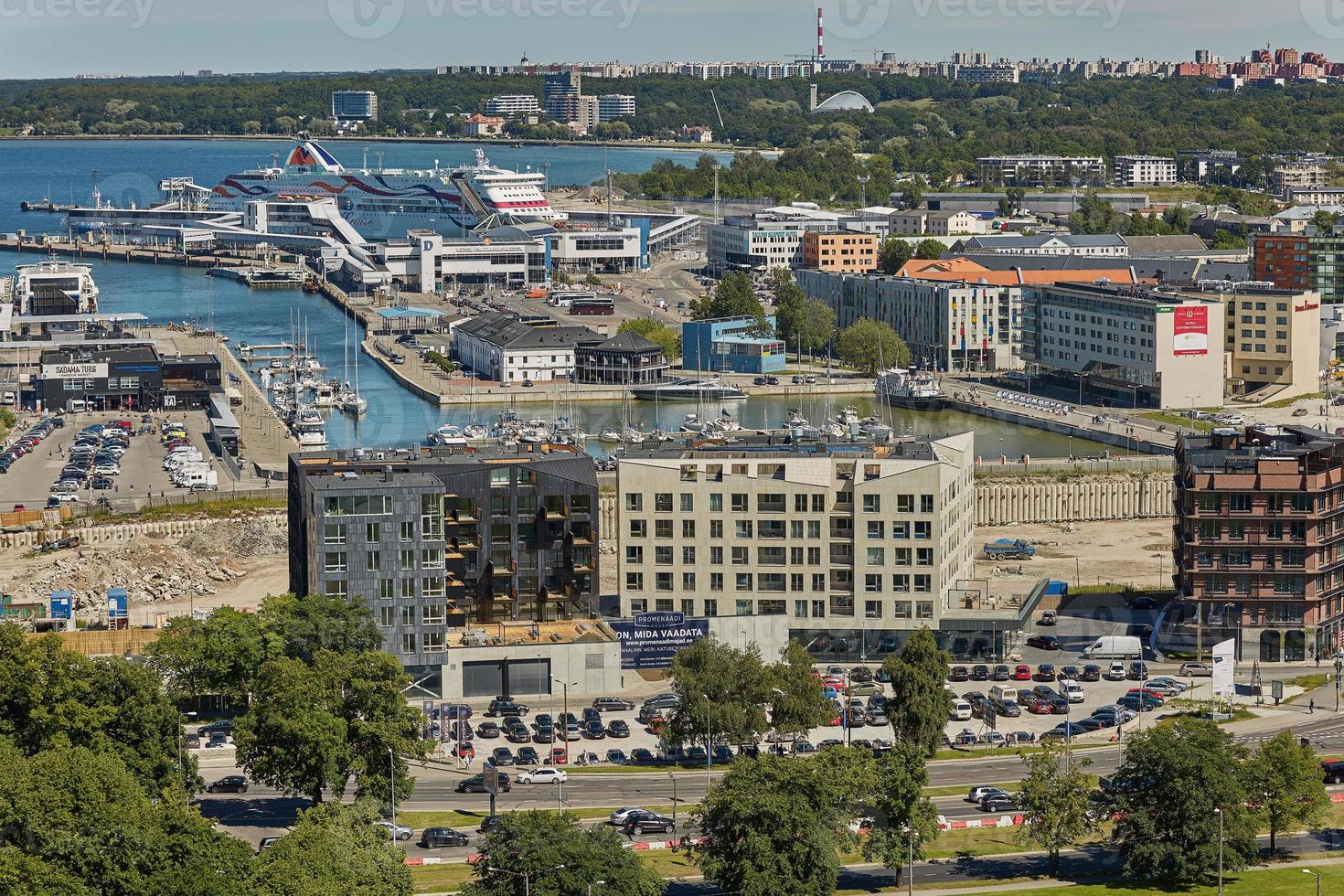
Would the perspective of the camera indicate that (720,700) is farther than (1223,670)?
No

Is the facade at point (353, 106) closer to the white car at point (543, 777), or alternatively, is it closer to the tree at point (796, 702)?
the tree at point (796, 702)

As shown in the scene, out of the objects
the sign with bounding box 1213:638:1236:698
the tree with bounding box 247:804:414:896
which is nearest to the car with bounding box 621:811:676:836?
the tree with bounding box 247:804:414:896

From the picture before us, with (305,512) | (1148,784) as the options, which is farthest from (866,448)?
(1148,784)

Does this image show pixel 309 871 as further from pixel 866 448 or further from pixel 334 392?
pixel 334 392

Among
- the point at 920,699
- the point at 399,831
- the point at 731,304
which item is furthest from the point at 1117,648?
the point at 731,304

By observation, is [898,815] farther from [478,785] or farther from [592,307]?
[592,307]

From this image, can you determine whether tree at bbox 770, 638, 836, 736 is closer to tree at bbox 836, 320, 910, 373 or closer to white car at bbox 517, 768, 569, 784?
white car at bbox 517, 768, 569, 784
